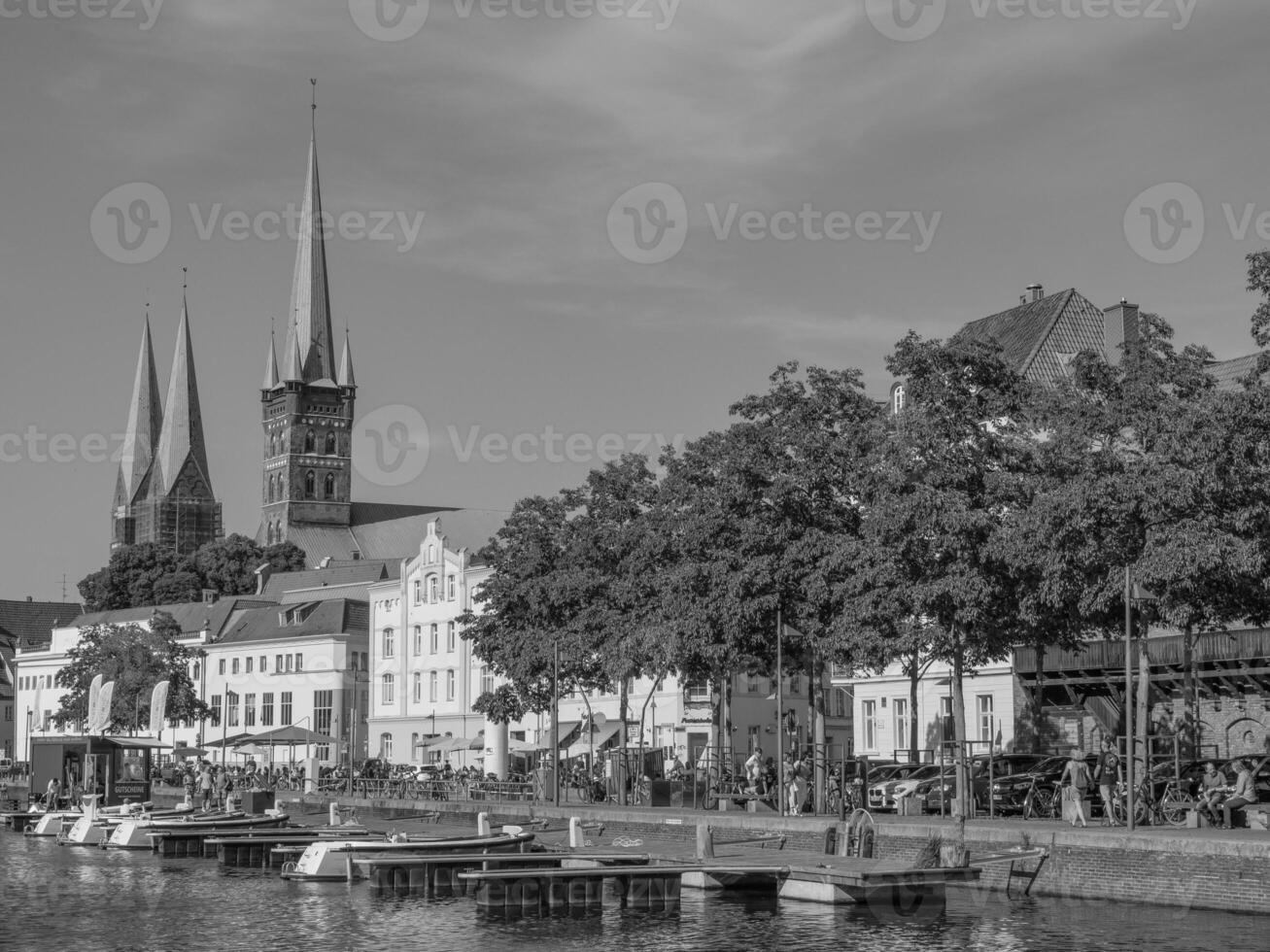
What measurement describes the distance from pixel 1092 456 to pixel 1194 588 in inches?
161

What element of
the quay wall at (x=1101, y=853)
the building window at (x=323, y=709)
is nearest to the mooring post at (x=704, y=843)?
the quay wall at (x=1101, y=853)

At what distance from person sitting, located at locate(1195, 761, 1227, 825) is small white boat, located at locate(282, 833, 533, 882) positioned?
1662cm

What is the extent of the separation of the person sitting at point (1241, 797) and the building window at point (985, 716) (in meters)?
31.5

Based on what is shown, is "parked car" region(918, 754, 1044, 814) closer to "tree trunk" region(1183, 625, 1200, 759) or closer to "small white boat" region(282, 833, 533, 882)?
"tree trunk" region(1183, 625, 1200, 759)

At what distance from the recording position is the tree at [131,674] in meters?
109

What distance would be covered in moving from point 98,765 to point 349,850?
31395 millimetres

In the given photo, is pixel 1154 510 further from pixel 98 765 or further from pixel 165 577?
pixel 165 577

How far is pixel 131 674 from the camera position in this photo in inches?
4311

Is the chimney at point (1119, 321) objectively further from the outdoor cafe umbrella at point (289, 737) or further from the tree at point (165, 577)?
the tree at point (165, 577)

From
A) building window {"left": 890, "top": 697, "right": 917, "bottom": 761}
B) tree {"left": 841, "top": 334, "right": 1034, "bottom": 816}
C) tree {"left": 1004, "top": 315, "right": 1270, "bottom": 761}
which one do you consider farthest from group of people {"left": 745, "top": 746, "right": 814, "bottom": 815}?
building window {"left": 890, "top": 697, "right": 917, "bottom": 761}

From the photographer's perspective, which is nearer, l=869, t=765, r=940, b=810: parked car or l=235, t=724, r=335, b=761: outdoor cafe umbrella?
l=869, t=765, r=940, b=810: parked car

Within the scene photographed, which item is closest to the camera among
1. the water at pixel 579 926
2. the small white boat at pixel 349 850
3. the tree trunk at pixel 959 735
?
the water at pixel 579 926

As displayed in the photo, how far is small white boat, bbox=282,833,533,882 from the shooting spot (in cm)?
4547

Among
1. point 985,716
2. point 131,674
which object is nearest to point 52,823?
point 985,716
